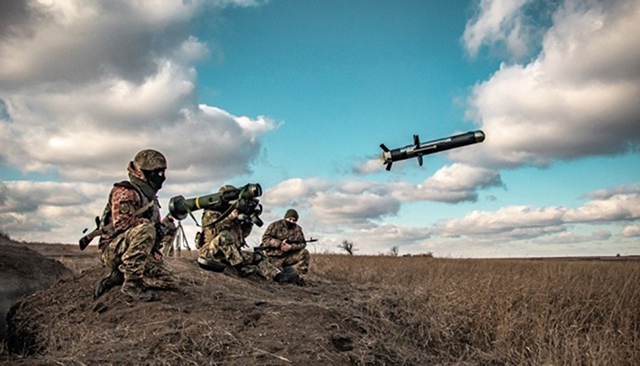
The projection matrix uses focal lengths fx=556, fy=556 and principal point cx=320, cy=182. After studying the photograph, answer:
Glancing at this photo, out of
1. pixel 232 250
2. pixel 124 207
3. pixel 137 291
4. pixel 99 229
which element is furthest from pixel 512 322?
pixel 99 229

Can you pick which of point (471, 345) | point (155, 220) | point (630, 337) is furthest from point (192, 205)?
point (630, 337)

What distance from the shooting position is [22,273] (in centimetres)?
955

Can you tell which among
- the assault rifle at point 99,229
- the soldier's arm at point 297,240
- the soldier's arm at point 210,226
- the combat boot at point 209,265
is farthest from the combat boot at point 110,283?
the soldier's arm at point 297,240

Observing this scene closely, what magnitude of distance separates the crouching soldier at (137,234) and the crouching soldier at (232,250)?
2642 millimetres

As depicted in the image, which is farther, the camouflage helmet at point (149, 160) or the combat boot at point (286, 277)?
the combat boot at point (286, 277)

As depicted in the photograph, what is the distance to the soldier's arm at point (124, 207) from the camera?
7.06 m

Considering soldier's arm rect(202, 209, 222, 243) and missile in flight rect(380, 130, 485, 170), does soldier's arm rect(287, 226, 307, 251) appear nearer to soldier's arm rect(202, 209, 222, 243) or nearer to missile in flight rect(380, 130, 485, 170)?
soldier's arm rect(202, 209, 222, 243)

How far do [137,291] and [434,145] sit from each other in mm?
6390

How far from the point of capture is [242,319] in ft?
19.6

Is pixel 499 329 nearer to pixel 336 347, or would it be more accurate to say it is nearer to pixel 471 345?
pixel 471 345

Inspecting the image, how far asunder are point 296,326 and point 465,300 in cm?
404

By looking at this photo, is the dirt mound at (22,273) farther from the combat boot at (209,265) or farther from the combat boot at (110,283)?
the combat boot at (209,265)

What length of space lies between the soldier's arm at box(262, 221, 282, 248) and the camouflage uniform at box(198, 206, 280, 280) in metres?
0.97

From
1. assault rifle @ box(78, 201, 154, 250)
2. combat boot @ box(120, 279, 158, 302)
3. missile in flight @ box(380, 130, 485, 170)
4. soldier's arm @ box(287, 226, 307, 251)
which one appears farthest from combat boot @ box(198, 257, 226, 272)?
missile in flight @ box(380, 130, 485, 170)
